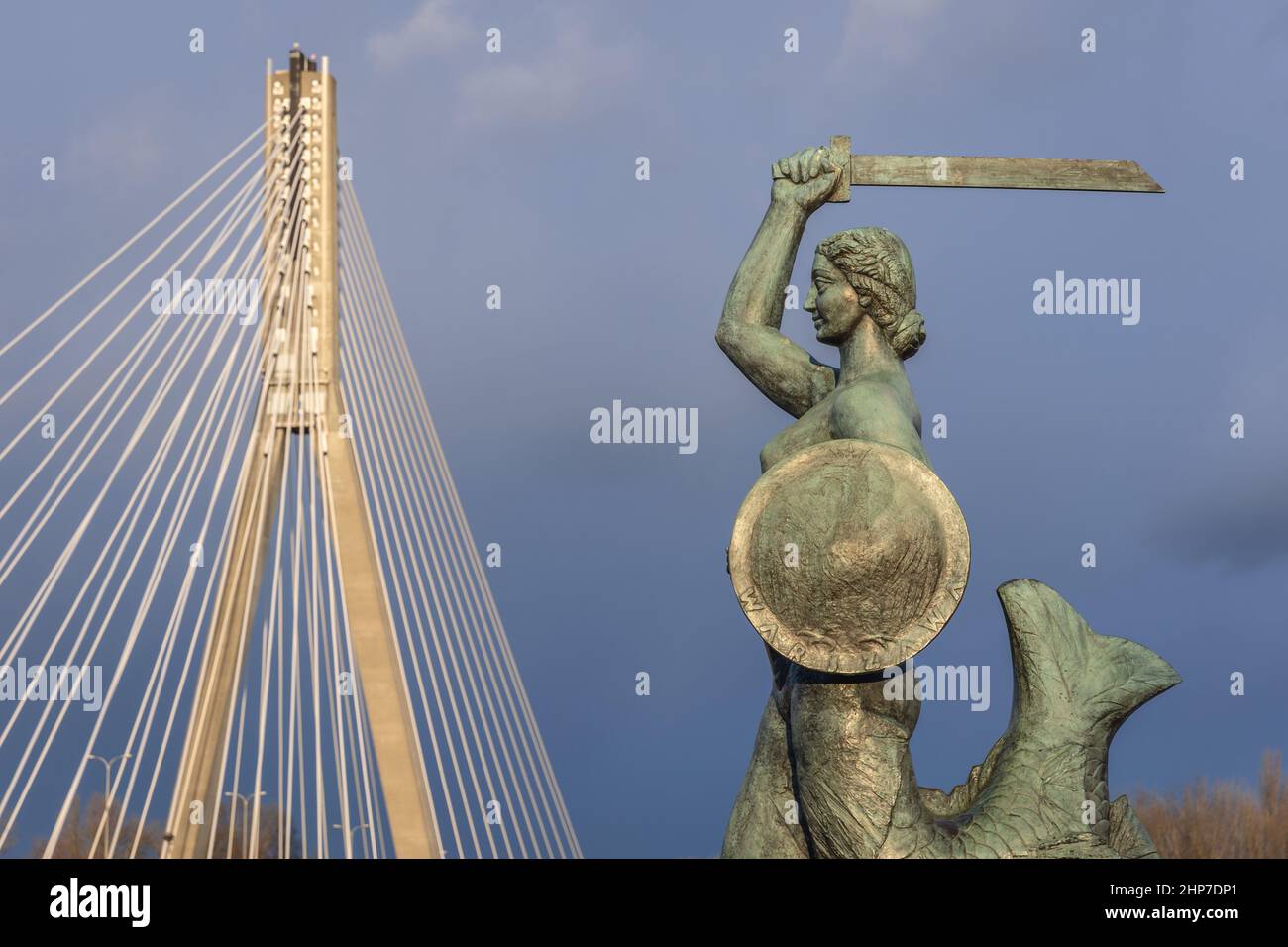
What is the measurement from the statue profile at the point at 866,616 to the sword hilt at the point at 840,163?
2 centimetres

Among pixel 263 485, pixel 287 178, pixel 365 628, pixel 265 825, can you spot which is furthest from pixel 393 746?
pixel 265 825

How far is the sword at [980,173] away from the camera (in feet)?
23.9

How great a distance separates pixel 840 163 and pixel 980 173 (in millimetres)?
520

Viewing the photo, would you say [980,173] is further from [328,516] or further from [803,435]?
[328,516]

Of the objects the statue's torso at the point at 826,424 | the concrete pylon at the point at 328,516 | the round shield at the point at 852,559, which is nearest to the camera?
the round shield at the point at 852,559

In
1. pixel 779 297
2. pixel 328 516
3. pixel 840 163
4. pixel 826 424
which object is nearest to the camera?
pixel 826 424

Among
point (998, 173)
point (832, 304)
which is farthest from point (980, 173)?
point (832, 304)

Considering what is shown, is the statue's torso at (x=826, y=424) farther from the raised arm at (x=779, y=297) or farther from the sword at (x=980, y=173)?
the sword at (x=980, y=173)

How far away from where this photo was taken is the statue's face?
7.17 meters

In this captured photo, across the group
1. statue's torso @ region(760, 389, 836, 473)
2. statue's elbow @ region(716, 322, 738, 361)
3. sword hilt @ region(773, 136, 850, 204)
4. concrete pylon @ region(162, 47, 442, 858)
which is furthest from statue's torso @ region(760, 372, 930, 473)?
concrete pylon @ region(162, 47, 442, 858)

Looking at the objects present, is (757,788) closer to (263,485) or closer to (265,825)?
(263,485)

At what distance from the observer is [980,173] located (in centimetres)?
737

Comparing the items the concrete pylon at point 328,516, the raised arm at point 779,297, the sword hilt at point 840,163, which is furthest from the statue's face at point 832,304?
the concrete pylon at point 328,516
